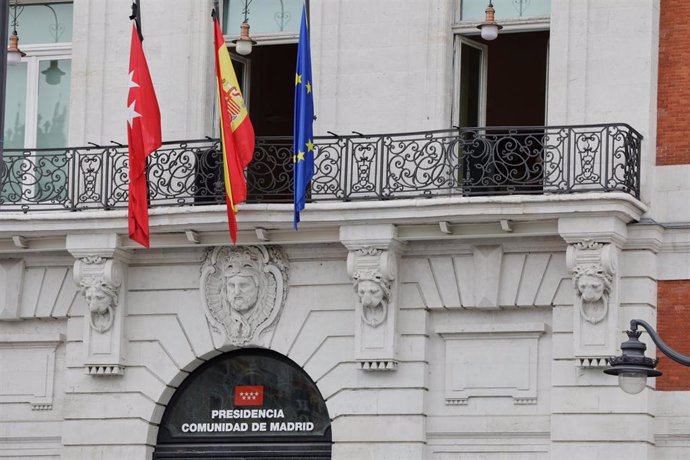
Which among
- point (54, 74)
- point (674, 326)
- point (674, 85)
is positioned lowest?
point (674, 326)

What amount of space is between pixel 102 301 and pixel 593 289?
586 centimetres

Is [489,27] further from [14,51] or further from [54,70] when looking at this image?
[14,51]

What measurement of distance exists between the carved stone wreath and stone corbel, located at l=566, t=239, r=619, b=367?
3.60 metres

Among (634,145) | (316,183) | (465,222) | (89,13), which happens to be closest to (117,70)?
(89,13)

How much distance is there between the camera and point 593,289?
825 inches

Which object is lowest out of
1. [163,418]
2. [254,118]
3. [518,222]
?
[163,418]

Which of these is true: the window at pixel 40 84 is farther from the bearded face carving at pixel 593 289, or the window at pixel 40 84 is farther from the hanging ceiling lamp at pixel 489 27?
the bearded face carving at pixel 593 289

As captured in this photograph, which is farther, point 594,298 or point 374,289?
point 374,289

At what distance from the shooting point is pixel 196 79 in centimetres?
2353

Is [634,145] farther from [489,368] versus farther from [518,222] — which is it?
[489,368]

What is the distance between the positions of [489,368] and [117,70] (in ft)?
19.7

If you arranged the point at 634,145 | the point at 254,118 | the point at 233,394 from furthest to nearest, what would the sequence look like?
1. the point at 254,118
2. the point at 233,394
3. the point at 634,145

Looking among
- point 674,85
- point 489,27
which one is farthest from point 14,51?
point 674,85

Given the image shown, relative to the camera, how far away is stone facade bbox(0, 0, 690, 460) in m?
21.2
